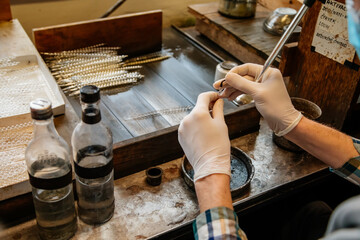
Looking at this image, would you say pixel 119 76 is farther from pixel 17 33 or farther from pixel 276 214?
pixel 276 214

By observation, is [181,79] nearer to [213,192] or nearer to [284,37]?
[284,37]

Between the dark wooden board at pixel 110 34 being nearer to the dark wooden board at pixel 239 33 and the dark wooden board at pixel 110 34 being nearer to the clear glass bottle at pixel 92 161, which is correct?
the dark wooden board at pixel 239 33

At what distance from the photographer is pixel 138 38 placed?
2.12 metres

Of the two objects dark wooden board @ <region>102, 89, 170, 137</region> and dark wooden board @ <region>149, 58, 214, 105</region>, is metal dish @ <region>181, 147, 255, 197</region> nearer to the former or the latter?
dark wooden board @ <region>102, 89, 170, 137</region>

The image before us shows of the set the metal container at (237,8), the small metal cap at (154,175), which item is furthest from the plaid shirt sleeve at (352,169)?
the metal container at (237,8)

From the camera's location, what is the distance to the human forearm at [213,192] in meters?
1.01

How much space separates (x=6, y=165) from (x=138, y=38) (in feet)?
3.89

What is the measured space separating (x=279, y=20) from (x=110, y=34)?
94 cm

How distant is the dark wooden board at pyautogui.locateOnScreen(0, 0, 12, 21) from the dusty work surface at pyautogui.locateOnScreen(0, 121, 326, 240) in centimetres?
128

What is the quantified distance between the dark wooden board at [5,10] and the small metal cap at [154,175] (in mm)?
1309

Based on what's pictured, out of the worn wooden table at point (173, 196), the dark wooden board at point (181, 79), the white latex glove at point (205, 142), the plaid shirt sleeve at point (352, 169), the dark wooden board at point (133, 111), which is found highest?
the white latex glove at point (205, 142)

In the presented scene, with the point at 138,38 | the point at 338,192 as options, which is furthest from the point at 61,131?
the point at 338,192

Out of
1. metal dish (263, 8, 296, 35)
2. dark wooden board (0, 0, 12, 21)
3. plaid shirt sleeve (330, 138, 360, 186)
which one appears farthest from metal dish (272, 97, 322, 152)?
dark wooden board (0, 0, 12, 21)

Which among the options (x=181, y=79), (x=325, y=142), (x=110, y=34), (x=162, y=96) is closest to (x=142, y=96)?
(x=162, y=96)
